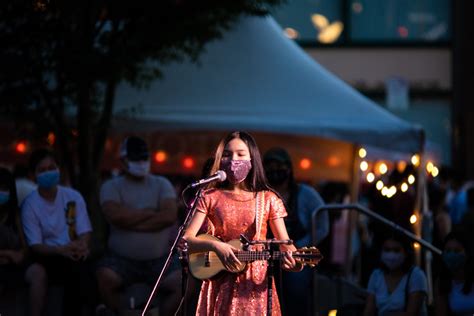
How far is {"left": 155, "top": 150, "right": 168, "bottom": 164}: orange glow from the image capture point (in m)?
17.0

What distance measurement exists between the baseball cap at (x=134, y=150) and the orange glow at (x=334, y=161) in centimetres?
735

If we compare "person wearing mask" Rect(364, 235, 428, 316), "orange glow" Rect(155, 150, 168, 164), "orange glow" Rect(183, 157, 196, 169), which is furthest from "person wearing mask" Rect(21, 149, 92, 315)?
"orange glow" Rect(183, 157, 196, 169)

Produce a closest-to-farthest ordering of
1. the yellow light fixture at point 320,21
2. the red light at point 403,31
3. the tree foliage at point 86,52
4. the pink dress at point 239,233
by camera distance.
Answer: the pink dress at point 239,233 < the tree foliage at point 86,52 < the red light at point 403,31 < the yellow light fixture at point 320,21

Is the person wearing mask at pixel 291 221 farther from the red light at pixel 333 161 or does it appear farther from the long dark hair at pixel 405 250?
the red light at pixel 333 161

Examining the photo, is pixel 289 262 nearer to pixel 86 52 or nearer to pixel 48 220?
pixel 48 220

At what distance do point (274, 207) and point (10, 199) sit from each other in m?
3.37

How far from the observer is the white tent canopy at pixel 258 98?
48.1ft

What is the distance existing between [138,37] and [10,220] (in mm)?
3555

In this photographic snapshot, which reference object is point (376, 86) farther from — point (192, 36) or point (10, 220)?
point (10, 220)

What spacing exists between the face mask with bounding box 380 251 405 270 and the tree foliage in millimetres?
3879

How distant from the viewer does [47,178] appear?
10.4 metres

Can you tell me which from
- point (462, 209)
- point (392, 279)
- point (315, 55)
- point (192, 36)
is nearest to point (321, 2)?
point (315, 55)

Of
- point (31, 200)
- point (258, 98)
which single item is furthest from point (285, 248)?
point (258, 98)

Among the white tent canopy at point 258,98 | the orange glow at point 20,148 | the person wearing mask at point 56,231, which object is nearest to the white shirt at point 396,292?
the person wearing mask at point 56,231
